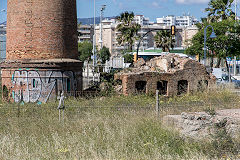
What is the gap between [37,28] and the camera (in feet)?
75.0

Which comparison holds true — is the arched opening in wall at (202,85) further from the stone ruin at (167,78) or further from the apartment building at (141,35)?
the apartment building at (141,35)

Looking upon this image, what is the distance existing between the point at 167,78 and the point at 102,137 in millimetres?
14831

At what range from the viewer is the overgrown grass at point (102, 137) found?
9750mm

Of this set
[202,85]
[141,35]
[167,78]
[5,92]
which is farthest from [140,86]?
[141,35]

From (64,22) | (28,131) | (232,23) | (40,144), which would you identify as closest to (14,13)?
(64,22)

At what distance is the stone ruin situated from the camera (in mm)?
25141

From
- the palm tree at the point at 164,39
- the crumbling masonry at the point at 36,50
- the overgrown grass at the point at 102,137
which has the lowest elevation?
the overgrown grass at the point at 102,137

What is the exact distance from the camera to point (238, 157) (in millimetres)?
9484

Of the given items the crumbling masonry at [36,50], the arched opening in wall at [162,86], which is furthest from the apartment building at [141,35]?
the crumbling masonry at [36,50]

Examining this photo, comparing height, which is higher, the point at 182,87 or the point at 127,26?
the point at 127,26

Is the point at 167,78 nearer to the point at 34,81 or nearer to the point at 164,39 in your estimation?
the point at 34,81

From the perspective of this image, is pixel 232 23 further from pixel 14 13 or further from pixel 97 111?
pixel 97 111

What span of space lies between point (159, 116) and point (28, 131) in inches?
168

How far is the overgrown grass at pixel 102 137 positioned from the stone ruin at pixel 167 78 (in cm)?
937
